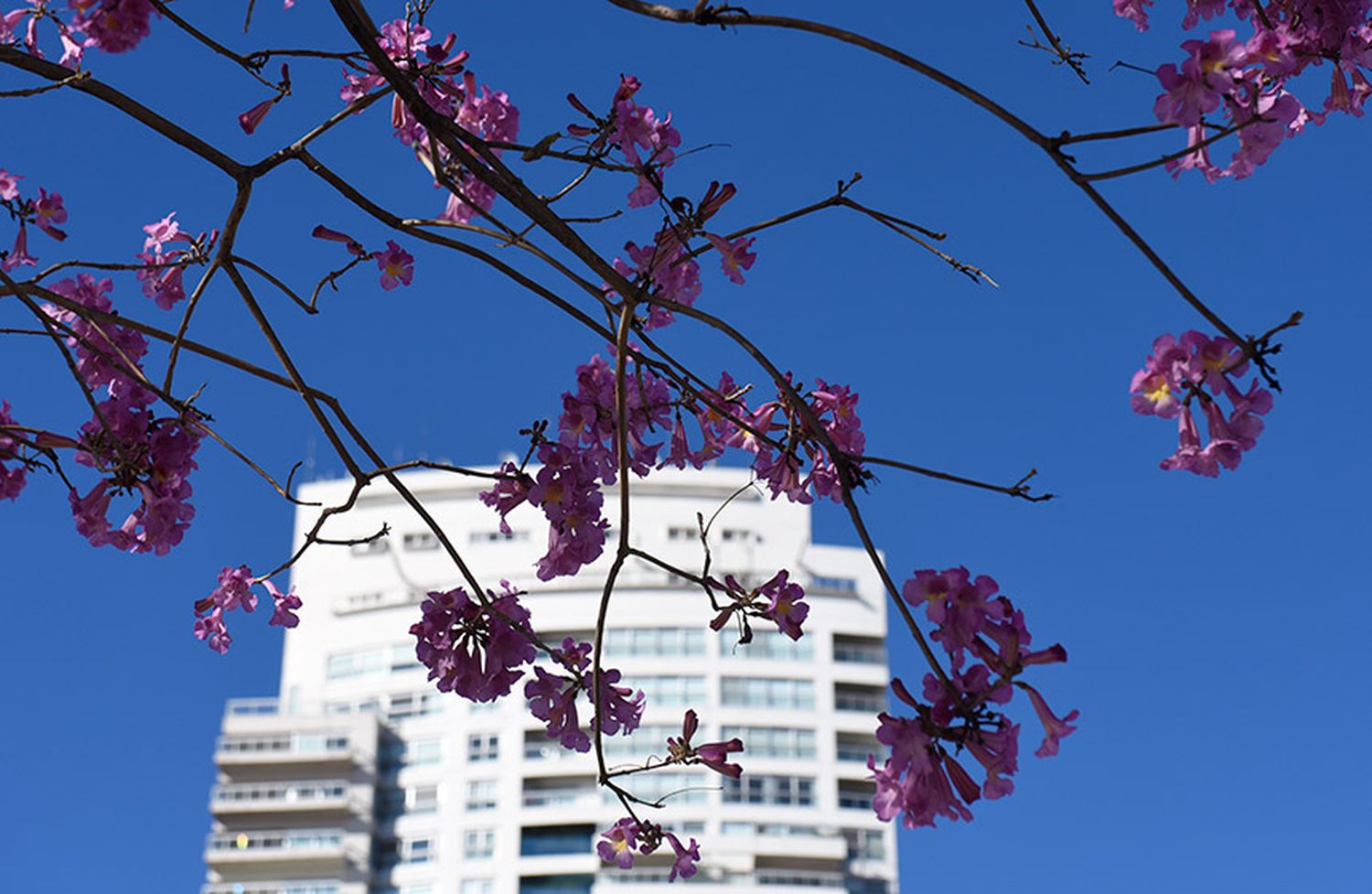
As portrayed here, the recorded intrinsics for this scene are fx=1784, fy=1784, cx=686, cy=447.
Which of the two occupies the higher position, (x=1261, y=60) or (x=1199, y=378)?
(x=1261, y=60)

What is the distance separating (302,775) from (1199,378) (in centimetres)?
4133

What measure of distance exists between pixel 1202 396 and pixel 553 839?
38.8m

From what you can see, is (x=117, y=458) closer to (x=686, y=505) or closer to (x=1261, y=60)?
(x=1261, y=60)

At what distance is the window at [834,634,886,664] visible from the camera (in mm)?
41688

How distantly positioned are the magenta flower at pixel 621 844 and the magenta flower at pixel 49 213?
126cm

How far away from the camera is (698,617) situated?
42.0 meters

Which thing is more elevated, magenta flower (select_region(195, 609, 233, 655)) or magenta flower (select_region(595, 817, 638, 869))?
magenta flower (select_region(195, 609, 233, 655))

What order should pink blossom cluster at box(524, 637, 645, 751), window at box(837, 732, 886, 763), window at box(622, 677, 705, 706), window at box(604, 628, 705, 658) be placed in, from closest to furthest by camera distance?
pink blossom cluster at box(524, 637, 645, 751) → window at box(837, 732, 886, 763) → window at box(622, 677, 705, 706) → window at box(604, 628, 705, 658)

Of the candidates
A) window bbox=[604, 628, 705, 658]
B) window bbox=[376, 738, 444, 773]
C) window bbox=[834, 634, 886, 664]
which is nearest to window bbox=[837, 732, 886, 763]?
window bbox=[834, 634, 886, 664]

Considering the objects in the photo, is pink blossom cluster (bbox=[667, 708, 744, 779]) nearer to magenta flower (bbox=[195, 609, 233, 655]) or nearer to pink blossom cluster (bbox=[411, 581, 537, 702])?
pink blossom cluster (bbox=[411, 581, 537, 702])

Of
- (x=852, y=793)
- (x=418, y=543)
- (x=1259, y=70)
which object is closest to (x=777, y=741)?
(x=852, y=793)

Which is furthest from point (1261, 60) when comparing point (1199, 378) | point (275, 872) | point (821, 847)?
point (275, 872)

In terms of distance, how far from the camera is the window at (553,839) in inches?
1543

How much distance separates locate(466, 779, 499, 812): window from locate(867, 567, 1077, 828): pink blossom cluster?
3948 cm
